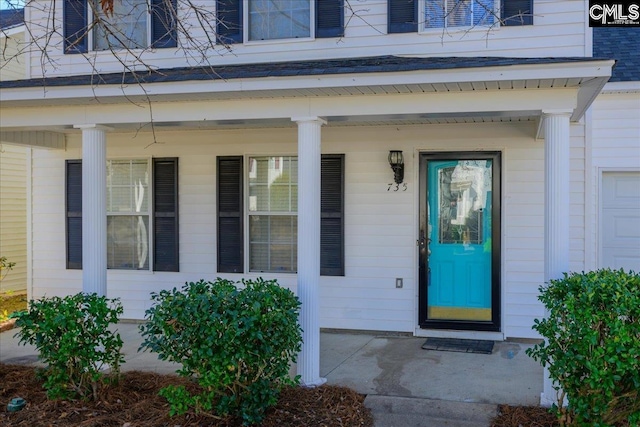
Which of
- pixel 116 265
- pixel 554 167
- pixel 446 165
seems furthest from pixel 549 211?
pixel 116 265

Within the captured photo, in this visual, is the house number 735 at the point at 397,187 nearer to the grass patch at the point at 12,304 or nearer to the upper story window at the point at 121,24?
the upper story window at the point at 121,24

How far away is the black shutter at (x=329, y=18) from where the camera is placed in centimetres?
637

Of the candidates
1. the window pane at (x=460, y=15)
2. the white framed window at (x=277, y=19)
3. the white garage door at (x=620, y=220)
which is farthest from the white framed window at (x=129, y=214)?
the white garage door at (x=620, y=220)

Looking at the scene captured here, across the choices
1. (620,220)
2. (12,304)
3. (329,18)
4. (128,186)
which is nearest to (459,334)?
(620,220)

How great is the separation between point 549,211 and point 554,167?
35 cm

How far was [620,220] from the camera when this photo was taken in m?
6.68

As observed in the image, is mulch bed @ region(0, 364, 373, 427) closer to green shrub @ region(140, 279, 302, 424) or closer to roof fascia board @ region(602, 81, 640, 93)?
green shrub @ region(140, 279, 302, 424)

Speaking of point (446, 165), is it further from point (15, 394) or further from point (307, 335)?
point (15, 394)

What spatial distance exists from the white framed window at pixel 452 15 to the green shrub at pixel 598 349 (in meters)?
3.30

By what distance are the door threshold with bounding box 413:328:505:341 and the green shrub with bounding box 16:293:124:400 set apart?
136 inches

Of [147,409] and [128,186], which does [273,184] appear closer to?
→ [128,186]

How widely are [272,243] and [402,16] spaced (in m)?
3.04

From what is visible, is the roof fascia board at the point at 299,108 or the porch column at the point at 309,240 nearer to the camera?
the roof fascia board at the point at 299,108

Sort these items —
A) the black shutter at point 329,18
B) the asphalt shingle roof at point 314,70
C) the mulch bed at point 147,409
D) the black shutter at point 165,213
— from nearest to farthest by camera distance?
the mulch bed at point 147,409
the asphalt shingle roof at point 314,70
the black shutter at point 329,18
the black shutter at point 165,213
